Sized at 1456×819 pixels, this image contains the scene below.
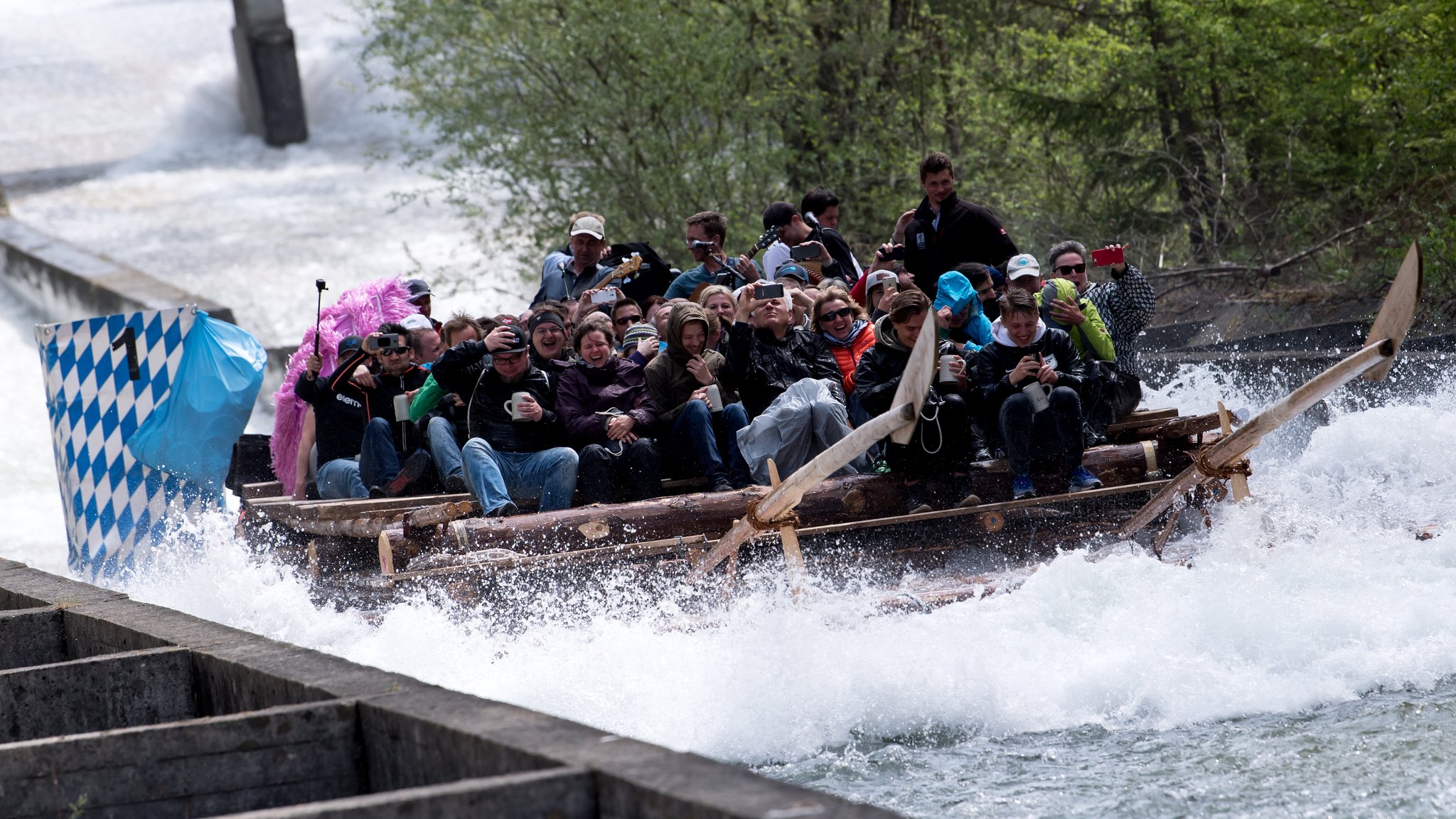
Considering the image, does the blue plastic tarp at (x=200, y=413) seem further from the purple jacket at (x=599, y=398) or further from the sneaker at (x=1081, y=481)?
the sneaker at (x=1081, y=481)

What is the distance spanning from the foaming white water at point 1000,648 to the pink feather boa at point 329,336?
6.18 feet

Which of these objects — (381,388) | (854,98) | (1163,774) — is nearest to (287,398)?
(381,388)

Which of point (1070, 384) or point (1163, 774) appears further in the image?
point (1070, 384)

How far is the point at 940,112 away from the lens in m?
20.5

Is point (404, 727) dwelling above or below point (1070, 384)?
below

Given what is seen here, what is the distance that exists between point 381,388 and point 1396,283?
206 inches

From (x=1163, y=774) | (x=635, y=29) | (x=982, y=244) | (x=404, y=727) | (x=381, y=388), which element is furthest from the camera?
(x=635, y=29)

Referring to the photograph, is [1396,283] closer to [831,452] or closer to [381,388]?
[831,452]

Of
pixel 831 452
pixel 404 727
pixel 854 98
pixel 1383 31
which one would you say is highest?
pixel 854 98

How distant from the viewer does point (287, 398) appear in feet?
31.3

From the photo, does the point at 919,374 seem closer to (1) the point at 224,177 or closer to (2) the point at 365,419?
(2) the point at 365,419

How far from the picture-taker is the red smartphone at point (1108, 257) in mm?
8430

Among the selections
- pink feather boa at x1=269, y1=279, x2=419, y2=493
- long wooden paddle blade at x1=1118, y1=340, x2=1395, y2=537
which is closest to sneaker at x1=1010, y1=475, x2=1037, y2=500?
long wooden paddle blade at x1=1118, y1=340, x2=1395, y2=537

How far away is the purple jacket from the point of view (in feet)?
26.8
